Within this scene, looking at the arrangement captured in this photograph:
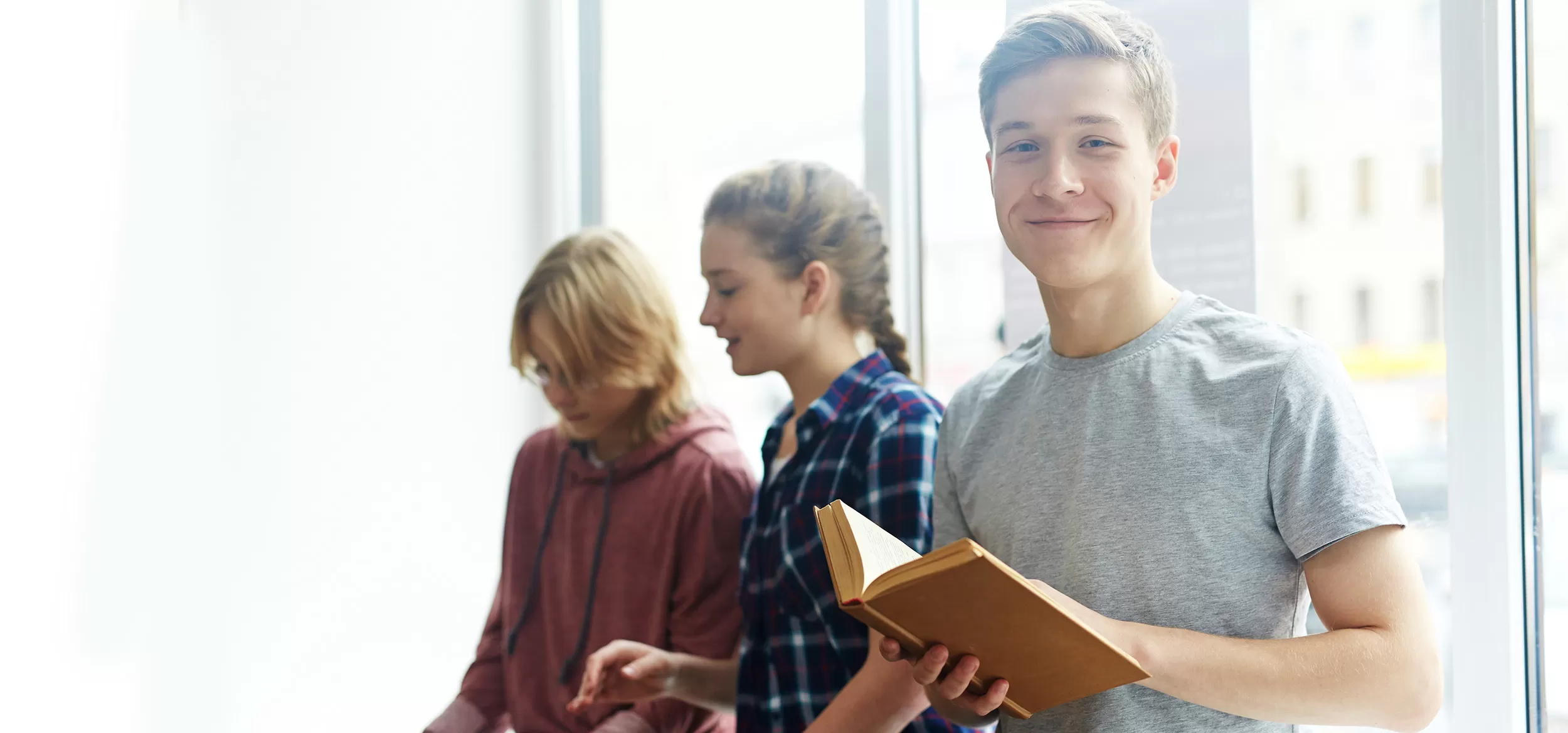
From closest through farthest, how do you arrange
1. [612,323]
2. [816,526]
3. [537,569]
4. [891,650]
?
[891,650], [816,526], [612,323], [537,569]

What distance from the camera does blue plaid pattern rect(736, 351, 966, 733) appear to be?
1279 mm

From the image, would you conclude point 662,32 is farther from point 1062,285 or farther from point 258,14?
point 1062,285

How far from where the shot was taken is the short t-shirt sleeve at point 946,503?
1.15 meters

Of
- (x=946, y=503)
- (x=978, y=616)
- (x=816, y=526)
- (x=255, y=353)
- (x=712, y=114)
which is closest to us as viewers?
(x=978, y=616)

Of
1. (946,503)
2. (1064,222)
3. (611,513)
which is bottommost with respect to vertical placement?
(611,513)

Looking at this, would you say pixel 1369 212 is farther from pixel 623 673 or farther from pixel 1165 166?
pixel 623 673

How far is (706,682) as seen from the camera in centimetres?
155

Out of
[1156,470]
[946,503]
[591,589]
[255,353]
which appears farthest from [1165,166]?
[255,353]

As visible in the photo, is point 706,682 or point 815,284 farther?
point 706,682

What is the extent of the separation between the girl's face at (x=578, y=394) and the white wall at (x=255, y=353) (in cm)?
77

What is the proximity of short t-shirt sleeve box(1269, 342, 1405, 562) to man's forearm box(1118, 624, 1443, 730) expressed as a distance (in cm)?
8

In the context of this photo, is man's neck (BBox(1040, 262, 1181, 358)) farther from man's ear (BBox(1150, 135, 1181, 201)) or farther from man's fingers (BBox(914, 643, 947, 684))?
man's fingers (BBox(914, 643, 947, 684))

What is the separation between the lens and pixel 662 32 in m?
2.48

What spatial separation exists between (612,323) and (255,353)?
2.99 ft
